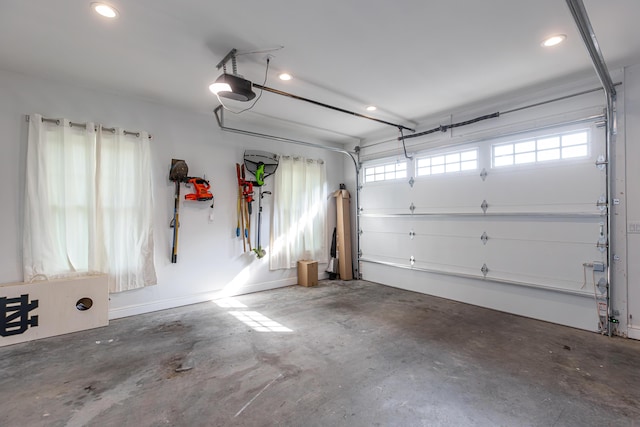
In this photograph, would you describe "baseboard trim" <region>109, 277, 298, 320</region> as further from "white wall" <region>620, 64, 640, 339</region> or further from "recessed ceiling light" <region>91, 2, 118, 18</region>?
"white wall" <region>620, 64, 640, 339</region>

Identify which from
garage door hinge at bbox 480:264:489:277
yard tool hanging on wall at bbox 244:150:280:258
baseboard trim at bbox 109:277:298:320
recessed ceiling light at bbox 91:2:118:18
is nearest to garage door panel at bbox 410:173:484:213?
garage door hinge at bbox 480:264:489:277

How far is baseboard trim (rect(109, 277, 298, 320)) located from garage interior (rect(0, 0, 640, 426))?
0.09 feet

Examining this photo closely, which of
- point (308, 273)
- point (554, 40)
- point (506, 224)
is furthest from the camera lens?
point (308, 273)

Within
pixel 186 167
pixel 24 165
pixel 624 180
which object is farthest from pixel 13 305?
pixel 624 180

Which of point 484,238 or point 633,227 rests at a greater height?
point 633,227

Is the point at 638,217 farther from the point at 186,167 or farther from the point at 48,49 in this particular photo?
the point at 48,49

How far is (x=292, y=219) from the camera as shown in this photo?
561cm

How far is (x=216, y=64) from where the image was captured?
3.12 meters

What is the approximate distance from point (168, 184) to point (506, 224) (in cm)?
483

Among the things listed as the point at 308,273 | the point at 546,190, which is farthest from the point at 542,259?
the point at 308,273

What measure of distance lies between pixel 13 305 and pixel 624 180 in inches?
260

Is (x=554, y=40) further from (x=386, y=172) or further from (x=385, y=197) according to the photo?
(x=385, y=197)

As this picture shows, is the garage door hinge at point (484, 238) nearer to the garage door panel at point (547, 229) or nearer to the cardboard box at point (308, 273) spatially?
the garage door panel at point (547, 229)

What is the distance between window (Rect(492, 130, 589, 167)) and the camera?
11.4 ft
